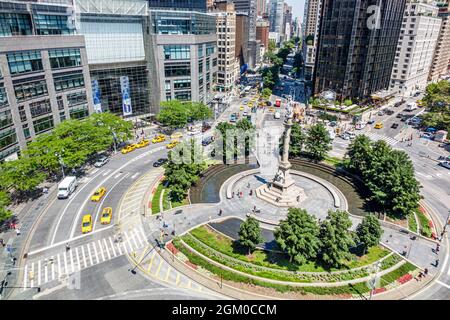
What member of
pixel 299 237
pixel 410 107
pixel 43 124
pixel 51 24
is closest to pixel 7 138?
pixel 43 124

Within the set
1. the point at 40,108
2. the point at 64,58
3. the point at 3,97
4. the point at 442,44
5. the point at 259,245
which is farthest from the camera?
the point at 442,44

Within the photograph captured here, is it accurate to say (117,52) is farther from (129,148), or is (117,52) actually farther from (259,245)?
(259,245)

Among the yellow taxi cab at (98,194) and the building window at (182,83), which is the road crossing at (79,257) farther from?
the building window at (182,83)

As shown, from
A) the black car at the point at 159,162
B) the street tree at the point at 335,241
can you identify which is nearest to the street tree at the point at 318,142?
the street tree at the point at 335,241

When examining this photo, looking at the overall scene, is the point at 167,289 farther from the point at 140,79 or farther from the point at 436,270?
the point at 140,79

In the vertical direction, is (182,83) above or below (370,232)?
above

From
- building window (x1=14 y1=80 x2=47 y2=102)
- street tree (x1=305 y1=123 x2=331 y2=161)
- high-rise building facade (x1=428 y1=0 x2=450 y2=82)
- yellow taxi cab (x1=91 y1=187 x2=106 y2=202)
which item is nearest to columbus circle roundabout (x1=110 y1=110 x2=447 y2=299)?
yellow taxi cab (x1=91 y1=187 x2=106 y2=202)

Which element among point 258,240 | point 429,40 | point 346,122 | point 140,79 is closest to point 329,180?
point 258,240
